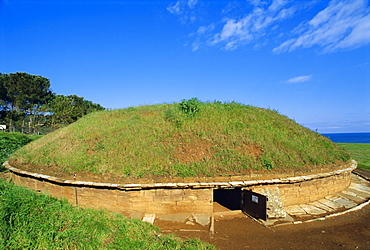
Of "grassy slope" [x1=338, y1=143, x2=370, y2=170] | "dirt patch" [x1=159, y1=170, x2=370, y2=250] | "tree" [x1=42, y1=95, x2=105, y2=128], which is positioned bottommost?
"dirt patch" [x1=159, y1=170, x2=370, y2=250]

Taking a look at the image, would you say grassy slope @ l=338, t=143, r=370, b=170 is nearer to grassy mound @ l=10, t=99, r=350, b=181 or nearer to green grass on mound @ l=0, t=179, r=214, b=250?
grassy mound @ l=10, t=99, r=350, b=181

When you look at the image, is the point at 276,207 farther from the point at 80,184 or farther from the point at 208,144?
the point at 80,184

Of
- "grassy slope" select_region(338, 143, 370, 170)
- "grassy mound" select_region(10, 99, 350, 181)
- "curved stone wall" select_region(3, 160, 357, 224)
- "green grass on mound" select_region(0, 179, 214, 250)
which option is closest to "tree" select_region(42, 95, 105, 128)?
"grassy mound" select_region(10, 99, 350, 181)

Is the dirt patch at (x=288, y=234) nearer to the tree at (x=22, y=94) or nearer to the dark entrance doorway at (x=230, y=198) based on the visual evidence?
the dark entrance doorway at (x=230, y=198)

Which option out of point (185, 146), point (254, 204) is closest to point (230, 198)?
point (254, 204)

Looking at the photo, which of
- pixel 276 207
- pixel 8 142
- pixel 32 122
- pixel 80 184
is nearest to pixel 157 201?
pixel 80 184

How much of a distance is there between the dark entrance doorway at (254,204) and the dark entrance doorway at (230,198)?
0.47 meters

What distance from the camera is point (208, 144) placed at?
9078 millimetres

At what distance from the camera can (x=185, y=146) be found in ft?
29.3

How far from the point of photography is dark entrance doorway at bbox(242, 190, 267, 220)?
6.56 m

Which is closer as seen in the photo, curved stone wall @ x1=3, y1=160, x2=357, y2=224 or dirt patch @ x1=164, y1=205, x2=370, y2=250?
dirt patch @ x1=164, y1=205, x2=370, y2=250

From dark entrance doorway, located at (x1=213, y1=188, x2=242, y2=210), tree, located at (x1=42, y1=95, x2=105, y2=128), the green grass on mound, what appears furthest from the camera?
tree, located at (x1=42, y1=95, x2=105, y2=128)

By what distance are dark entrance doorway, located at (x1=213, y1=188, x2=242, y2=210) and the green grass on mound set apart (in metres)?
3.45

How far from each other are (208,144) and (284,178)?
3.51 meters
